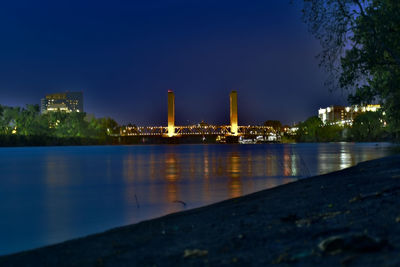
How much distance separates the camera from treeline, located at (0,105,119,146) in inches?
4946

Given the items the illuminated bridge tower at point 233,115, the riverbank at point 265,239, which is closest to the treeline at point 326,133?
the illuminated bridge tower at point 233,115

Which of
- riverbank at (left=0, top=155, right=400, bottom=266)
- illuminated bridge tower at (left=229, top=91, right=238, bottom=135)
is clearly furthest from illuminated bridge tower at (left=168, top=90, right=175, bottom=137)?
riverbank at (left=0, top=155, right=400, bottom=266)

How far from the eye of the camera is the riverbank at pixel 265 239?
4.68 metres

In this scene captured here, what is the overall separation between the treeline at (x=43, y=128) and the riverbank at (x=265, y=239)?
12840cm

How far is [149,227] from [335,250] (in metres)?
4.54

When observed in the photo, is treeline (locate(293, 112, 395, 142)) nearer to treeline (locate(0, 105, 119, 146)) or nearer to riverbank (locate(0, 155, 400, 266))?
treeline (locate(0, 105, 119, 146))

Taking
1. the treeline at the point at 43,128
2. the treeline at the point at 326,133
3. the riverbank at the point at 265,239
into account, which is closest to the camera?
the riverbank at the point at 265,239

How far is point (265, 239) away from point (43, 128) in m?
135

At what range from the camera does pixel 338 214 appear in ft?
22.9

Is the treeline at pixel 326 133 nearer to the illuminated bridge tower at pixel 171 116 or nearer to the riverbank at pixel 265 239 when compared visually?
the illuminated bridge tower at pixel 171 116

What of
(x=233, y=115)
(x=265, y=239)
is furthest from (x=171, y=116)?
(x=265, y=239)

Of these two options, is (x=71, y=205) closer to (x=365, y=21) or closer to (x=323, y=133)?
(x=365, y=21)

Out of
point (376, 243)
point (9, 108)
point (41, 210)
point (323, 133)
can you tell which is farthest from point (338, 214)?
point (323, 133)

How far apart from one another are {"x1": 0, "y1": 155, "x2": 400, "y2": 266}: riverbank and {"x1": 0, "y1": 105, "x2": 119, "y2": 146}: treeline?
5055 inches
